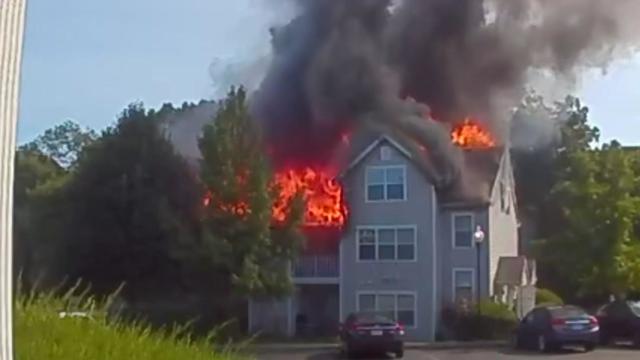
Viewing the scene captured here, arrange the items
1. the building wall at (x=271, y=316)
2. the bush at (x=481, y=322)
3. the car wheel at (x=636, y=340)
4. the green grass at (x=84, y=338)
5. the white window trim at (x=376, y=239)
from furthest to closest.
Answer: the white window trim at (x=376, y=239) → the building wall at (x=271, y=316) → the bush at (x=481, y=322) → the car wheel at (x=636, y=340) → the green grass at (x=84, y=338)

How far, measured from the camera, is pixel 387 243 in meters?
42.2

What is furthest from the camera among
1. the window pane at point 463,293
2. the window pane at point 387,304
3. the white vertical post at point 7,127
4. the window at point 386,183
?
the window at point 386,183

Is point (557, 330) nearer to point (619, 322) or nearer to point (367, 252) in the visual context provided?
point (619, 322)

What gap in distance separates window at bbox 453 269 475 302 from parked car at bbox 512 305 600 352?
11.7 metres

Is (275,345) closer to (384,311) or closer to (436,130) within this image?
(384,311)

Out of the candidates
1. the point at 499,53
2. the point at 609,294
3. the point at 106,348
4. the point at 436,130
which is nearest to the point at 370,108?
the point at 436,130

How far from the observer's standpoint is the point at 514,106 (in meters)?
54.5

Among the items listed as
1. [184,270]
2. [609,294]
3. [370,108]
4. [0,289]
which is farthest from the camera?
[370,108]

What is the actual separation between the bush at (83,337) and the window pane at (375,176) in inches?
1349

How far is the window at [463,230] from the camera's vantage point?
138 ft

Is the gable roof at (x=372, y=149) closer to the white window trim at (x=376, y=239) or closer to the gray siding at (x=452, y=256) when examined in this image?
the white window trim at (x=376, y=239)

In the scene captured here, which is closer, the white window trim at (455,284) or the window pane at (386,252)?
the white window trim at (455,284)

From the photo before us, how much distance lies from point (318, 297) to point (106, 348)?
120 feet

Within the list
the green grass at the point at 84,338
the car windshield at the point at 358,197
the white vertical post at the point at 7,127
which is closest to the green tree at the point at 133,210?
the car windshield at the point at 358,197
